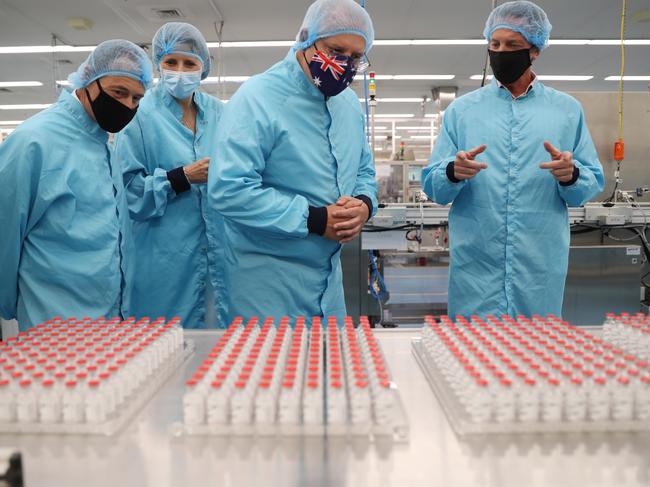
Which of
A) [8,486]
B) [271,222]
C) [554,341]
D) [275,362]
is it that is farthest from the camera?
[271,222]

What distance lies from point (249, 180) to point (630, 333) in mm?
960

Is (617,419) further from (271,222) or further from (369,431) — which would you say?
(271,222)

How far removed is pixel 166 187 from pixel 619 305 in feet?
9.40

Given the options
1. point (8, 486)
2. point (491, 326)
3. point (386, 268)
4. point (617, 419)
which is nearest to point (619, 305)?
point (386, 268)

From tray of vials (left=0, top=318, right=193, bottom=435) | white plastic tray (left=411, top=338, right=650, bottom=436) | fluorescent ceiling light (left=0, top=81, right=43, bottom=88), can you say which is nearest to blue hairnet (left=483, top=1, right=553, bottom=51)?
white plastic tray (left=411, top=338, right=650, bottom=436)

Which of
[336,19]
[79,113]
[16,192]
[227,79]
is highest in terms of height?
[227,79]

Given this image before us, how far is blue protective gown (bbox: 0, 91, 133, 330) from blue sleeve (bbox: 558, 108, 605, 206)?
1.40 meters

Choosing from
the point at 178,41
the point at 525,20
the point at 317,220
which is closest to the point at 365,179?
the point at 317,220

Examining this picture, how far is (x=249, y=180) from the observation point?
1.36 metres

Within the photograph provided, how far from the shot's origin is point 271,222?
134 cm

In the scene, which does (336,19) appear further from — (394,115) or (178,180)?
(394,115)

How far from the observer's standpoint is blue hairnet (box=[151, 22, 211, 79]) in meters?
1.77

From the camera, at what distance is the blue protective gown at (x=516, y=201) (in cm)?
165

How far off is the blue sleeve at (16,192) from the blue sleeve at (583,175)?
1.56 metres
